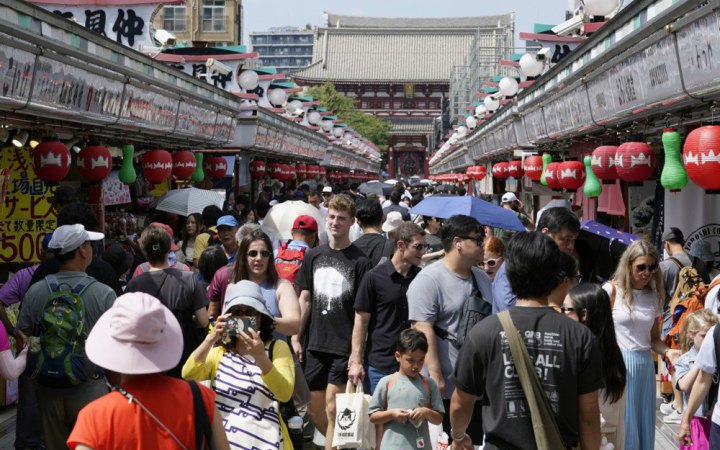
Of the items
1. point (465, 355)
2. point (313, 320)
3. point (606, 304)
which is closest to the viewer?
point (465, 355)

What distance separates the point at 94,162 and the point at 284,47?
14055cm

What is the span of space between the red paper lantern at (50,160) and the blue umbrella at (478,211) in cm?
361

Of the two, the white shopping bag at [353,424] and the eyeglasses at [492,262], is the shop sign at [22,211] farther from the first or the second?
the white shopping bag at [353,424]

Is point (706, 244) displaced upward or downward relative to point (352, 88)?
downward

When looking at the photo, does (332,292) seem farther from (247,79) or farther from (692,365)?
(247,79)

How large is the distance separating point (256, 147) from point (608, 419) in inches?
649

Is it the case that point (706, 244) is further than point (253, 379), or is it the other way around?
point (706, 244)

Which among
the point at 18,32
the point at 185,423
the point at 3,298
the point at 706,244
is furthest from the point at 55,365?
the point at 706,244

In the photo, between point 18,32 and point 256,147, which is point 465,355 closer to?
point 18,32

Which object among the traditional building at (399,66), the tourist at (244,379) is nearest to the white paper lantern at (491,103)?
the tourist at (244,379)

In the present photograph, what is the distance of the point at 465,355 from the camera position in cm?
380

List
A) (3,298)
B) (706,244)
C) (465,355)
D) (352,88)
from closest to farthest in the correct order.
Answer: (465,355)
(3,298)
(706,244)
(352,88)

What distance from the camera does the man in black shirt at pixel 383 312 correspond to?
20.0 feet


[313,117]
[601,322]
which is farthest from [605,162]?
[313,117]
